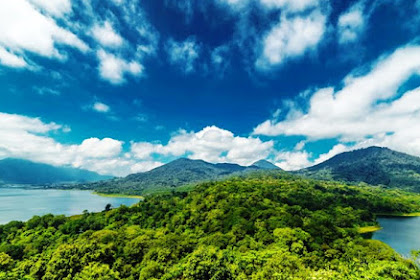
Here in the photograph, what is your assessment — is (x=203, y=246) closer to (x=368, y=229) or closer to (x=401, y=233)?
(x=368, y=229)

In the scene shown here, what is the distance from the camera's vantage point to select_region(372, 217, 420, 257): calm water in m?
72.6

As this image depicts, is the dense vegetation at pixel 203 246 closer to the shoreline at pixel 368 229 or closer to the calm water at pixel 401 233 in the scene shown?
the shoreline at pixel 368 229

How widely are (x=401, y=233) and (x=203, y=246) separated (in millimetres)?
91191

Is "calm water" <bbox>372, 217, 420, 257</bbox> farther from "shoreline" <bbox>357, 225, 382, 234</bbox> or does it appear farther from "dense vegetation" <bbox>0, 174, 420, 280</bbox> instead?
"dense vegetation" <bbox>0, 174, 420, 280</bbox>

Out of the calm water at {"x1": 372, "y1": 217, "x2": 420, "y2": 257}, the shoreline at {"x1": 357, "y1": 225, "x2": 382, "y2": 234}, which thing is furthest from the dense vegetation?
the calm water at {"x1": 372, "y1": 217, "x2": 420, "y2": 257}

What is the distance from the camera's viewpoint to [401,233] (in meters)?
89.2

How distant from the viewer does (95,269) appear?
101 ft

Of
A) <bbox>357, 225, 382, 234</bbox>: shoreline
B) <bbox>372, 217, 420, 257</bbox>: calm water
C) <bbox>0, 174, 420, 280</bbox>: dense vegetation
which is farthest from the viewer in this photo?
<bbox>357, 225, 382, 234</bbox>: shoreline

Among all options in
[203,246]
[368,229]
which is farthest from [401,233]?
[203,246]

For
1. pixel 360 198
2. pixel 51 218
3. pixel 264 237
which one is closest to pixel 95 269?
pixel 264 237

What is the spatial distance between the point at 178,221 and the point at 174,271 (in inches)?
2059

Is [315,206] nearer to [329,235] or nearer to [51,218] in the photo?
[329,235]

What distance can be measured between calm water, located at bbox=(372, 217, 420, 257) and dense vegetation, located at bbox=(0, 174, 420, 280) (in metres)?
9.39

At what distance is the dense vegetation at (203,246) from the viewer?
28141 millimetres
